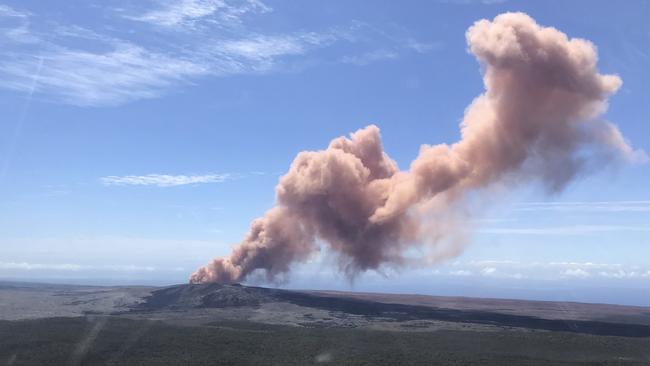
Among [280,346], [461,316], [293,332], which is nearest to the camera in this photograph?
[280,346]

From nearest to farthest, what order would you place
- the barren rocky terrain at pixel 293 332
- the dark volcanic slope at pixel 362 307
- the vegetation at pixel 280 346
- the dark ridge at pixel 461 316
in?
the vegetation at pixel 280 346 → the barren rocky terrain at pixel 293 332 → the dark ridge at pixel 461 316 → the dark volcanic slope at pixel 362 307

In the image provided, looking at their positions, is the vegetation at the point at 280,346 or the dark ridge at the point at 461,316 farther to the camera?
the dark ridge at the point at 461,316

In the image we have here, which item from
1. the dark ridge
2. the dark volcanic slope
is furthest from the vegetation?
the dark volcanic slope

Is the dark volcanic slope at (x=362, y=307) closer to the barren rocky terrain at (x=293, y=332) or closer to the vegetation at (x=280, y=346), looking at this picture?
the barren rocky terrain at (x=293, y=332)

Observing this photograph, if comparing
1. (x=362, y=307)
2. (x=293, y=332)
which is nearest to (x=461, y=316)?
(x=362, y=307)

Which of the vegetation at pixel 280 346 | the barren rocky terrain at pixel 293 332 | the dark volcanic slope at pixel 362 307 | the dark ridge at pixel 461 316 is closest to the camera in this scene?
the vegetation at pixel 280 346

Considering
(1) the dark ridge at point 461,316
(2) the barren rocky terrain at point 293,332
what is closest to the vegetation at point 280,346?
(2) the barren rocky terrain at point 293,332

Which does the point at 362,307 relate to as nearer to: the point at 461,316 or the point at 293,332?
the point at 461,316

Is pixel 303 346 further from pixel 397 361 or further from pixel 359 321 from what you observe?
pixel 359 321

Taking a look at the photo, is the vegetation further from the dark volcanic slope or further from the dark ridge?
the dark volcanic slope

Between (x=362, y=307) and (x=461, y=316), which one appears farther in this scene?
(x=362, y=307)
